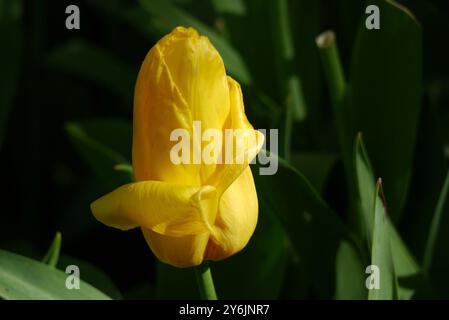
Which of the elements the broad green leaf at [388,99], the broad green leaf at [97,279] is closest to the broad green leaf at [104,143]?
the broad green leaf at [97,279]

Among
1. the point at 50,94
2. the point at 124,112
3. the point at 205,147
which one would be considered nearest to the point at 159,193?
the point at 205,147

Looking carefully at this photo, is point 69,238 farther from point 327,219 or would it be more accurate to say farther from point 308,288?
point 327,219

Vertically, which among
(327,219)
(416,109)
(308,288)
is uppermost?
(416,109)

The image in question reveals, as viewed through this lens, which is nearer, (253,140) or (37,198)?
(253,140)

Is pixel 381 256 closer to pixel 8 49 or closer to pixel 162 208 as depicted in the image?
pixel 162 208

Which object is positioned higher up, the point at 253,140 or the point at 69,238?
the point at 253,140

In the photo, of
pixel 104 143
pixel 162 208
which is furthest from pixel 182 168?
pixel 104 143
